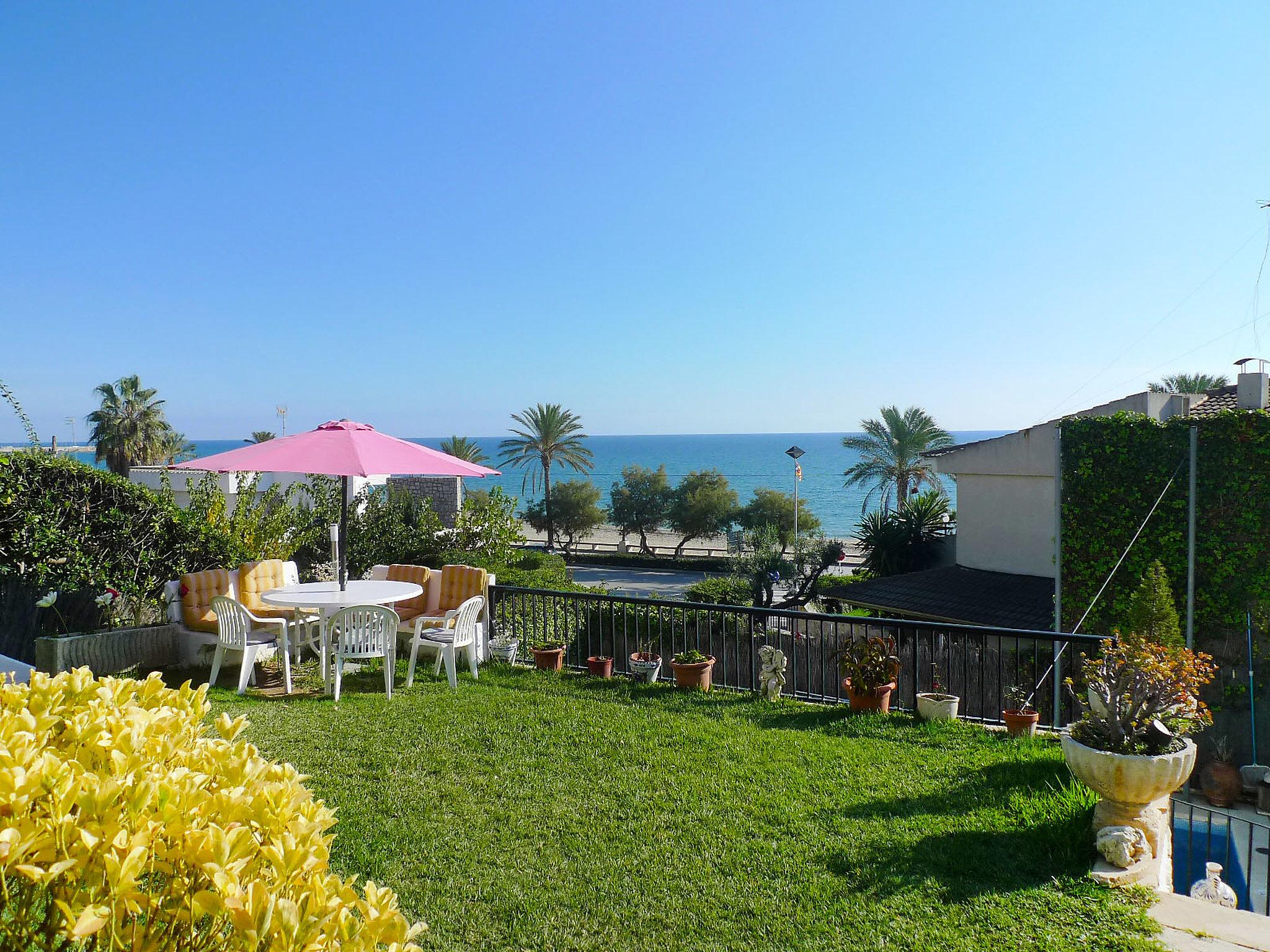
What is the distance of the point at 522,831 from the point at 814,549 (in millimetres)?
27435

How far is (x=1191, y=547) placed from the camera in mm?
10547

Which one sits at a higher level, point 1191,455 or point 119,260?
point 119,260

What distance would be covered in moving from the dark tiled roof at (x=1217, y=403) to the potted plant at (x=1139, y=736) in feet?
29.0

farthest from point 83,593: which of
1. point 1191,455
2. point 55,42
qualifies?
point 1191,455

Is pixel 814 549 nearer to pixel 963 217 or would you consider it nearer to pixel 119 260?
pixel 963 217

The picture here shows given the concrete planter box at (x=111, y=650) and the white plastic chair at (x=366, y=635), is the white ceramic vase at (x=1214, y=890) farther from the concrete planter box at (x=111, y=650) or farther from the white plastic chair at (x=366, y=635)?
the concrete planter box at (x=111, y=650)

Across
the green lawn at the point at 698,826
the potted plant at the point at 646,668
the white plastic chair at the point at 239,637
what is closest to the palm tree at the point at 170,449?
the white plastic chair at the point at 239,637

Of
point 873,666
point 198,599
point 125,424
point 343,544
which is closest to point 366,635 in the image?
point 343,544

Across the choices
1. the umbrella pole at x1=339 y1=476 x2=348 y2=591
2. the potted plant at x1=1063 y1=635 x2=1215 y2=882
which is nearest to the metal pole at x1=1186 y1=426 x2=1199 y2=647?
the potted plant at x1=1063 y1=635 x2=1215 y2=882

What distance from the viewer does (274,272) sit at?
23125mm

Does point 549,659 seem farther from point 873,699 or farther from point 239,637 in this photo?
point 873,699

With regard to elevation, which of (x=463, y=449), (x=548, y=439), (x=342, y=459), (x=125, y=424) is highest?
(x=125, y=424)

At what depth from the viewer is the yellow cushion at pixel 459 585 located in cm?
798

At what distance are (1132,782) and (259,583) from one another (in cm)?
797
